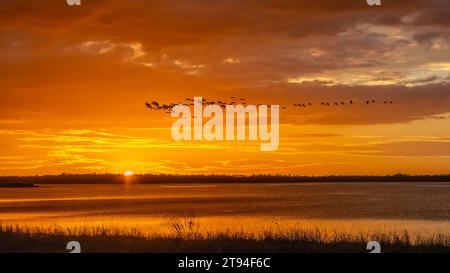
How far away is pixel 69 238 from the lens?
1238 inches
